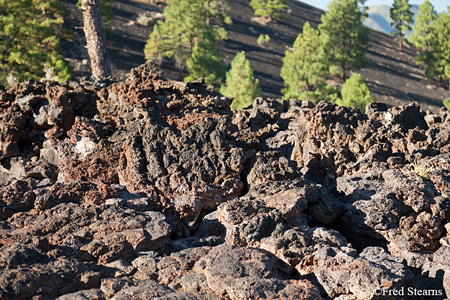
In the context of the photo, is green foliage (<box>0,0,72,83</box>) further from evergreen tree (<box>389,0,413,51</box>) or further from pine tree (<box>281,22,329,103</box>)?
evergreen tree (<box>389,0,413,51</box>)

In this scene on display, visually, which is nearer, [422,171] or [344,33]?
[422,171]

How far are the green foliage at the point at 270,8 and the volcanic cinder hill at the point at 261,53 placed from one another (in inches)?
44.7

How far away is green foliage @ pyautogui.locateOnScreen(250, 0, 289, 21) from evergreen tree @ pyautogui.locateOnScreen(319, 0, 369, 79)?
1524 centimetres

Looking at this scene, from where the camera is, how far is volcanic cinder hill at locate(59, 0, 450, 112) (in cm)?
4194

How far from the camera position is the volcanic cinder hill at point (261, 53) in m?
41.9

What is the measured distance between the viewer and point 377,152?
9.22 meters

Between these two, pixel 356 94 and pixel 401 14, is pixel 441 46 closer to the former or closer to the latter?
pixel 401 14

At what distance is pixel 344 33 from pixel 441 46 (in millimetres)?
10080

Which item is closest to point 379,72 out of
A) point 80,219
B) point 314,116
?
point 314,116

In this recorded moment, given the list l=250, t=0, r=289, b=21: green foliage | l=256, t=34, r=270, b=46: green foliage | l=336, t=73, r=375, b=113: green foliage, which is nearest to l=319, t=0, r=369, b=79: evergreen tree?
l=256, t=34, r=270, b=46: green foliage

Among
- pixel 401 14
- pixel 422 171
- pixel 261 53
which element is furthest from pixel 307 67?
pixel 401 14

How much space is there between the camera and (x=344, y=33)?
149 feet

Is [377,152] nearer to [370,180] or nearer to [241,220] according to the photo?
[370,180]

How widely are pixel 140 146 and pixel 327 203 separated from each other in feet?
Result: 12.2
